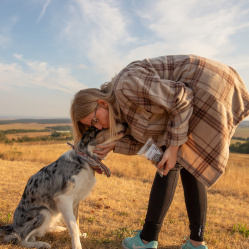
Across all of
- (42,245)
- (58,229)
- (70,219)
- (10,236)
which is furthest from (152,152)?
(10,236)

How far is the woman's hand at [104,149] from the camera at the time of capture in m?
3.22

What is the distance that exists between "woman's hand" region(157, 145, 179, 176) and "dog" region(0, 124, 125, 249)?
2.47ft

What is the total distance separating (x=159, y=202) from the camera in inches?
109

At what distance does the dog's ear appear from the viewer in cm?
333

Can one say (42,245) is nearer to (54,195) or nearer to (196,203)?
(54,195)

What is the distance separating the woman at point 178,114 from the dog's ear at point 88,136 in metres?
0.40

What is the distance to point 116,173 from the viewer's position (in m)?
8.10

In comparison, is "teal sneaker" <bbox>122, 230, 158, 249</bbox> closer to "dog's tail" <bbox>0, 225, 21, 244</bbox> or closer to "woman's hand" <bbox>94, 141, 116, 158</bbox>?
"woman's hand" <bbox>94, 141, 116, 158</bbox>

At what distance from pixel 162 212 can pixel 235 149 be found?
3441 centimetres

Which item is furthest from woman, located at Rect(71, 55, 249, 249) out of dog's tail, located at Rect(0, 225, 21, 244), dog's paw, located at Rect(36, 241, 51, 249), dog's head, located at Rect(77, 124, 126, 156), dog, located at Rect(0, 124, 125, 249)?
dog's tail, located at Rect(0, 225, 21, 244)

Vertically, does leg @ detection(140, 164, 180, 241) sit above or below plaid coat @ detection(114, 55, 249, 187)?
below

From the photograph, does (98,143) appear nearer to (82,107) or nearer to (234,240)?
(82,107)

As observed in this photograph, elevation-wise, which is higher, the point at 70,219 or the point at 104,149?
the point at 104,149

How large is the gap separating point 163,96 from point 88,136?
4.69 ft
